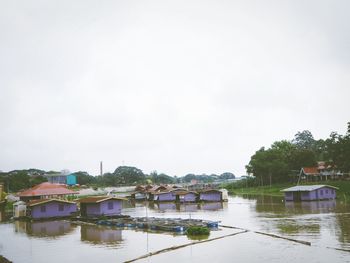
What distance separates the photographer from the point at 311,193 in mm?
63438

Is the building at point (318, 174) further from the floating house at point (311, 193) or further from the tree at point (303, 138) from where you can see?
the tree at point (303, 138)

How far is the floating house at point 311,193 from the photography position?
6334cm

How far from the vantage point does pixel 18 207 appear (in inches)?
2058

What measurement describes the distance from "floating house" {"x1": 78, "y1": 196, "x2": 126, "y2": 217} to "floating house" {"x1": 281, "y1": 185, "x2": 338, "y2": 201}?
102 feet

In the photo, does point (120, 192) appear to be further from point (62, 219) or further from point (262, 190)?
point (62, 219)

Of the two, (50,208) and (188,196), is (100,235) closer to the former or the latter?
(50,208)

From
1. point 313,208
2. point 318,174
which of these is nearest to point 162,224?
point 313,208

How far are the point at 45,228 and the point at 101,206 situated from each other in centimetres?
808

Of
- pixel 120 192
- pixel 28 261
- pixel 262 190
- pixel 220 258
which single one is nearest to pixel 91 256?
pixel 28 261

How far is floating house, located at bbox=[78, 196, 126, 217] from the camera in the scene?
158 feet

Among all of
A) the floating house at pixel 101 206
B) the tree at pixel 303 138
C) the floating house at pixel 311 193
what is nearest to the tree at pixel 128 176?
the tree at pixel 303 138

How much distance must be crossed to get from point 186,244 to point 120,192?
83253 millimetres

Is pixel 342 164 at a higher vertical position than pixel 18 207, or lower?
higher

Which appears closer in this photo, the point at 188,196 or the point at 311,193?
the point at 311,193
